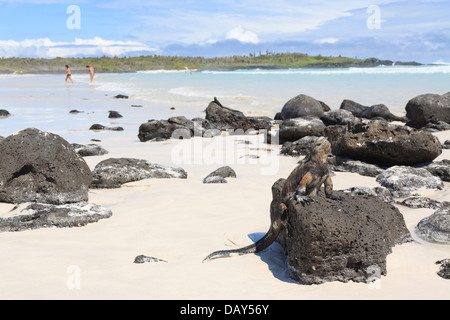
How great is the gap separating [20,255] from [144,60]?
97.6m

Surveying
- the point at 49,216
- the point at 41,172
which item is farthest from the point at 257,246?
the point at 41,172

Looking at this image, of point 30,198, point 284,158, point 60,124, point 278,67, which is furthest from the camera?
point 278,67

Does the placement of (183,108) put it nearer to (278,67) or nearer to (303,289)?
(303,289)

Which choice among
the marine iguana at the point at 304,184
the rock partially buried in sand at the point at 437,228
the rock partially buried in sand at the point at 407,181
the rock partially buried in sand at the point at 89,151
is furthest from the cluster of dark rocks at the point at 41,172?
the rock partially buried in sand at the point at 407,181

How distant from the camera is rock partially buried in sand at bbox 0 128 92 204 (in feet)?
20.9

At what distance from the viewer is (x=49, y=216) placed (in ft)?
18.3

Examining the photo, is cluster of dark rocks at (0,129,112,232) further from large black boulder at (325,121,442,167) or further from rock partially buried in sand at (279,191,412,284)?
large black boulder at (325,121,442,167)

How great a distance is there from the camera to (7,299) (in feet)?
12.0

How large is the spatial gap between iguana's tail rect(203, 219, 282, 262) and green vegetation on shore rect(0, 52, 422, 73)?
81789 millimetres

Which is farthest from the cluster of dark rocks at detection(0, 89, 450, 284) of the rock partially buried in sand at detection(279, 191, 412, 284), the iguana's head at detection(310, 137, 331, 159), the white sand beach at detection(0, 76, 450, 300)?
the iguana's head at detection(310, 137, 331, 159)

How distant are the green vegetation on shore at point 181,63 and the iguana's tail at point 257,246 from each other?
81789 mm

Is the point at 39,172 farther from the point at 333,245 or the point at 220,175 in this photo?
the point at 333,245

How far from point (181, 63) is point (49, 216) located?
312 ft
